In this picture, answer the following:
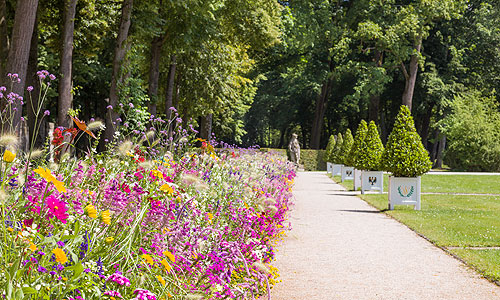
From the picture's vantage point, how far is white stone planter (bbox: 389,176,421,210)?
45.4ft

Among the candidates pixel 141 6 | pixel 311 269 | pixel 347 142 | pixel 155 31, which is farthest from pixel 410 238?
pixel 347 142

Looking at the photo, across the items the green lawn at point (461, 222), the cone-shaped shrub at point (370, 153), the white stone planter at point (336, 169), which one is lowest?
the green lawn at point (461, 222)

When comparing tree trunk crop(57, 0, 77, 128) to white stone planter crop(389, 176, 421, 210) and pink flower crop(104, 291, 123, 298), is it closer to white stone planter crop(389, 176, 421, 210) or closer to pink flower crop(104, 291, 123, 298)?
white stone planter crop(389, 176, 421, 210)

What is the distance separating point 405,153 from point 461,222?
288 cm

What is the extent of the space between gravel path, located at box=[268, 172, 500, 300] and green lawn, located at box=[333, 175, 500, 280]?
0.27 metres

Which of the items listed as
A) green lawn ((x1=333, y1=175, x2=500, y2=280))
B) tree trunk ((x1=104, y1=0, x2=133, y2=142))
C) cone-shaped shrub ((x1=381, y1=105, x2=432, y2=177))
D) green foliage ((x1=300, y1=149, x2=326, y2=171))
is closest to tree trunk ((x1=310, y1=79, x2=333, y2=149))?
green foliage ((x1=300, y1=149, x2=326, y2=171))

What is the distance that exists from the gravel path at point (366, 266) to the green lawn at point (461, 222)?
0.89 feet

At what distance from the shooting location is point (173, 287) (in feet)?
10.5

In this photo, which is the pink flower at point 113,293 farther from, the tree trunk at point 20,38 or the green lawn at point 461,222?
the tree trunk at point 20,38

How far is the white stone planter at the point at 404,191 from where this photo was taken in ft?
45.4

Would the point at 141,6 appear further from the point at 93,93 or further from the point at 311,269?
the point at 93,93

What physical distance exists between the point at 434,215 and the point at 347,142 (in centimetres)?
1309

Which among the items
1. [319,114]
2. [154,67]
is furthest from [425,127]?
[154,67]

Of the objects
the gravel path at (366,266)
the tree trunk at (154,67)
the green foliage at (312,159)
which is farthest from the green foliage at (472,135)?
the gravel path at (366,266)
